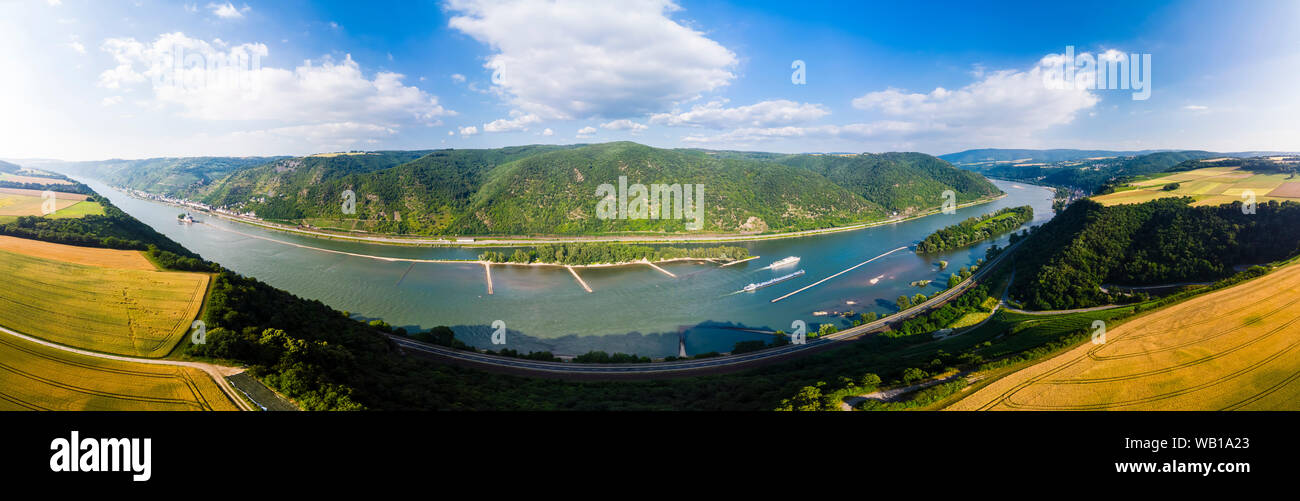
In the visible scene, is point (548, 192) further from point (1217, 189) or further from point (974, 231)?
point (1217, 189)

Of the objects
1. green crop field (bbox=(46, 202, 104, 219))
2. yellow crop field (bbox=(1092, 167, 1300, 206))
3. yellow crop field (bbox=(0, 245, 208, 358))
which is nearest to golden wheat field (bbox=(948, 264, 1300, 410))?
yellow crop field (bbox=(0, 245, 208, 358))

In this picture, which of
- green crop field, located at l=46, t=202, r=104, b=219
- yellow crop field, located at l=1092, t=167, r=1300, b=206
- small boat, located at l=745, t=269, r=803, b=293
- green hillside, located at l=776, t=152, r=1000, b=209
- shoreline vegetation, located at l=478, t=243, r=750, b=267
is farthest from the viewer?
green hillside, located at l=776, t=152, r=1000, b=209

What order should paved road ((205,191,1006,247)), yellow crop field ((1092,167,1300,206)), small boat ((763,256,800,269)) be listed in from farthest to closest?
paved road ((205,191,1006,247)) < small boat ((763,256,800,269)) < yellow crop field ((1092,167,1300,206))

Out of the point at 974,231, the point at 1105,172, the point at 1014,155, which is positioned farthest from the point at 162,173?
the point at 1014,155

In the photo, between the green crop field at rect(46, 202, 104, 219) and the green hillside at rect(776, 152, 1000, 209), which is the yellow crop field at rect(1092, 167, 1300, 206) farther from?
the green crop field at rect(46, 202, 104, 219)

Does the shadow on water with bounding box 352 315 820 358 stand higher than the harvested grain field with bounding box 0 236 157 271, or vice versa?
the harvested grain field with bounding box 0 236 157 271

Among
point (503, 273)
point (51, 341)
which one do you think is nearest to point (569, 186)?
point (503, 273)
